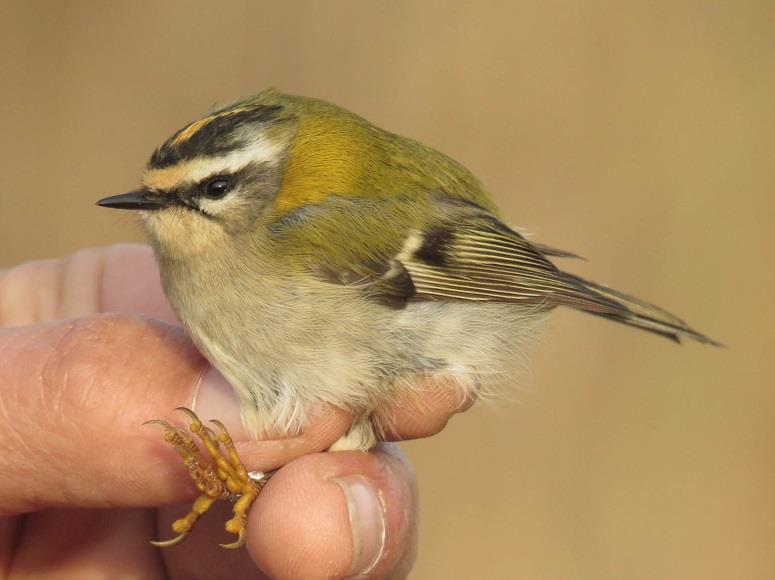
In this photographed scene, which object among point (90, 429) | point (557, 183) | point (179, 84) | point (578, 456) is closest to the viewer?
point (90, 429)

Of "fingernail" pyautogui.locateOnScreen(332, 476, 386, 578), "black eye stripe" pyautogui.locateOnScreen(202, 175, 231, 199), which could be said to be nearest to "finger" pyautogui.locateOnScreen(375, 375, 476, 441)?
"fingernail" pyautogui.locateOnScreen(332, 476, 386, 578)

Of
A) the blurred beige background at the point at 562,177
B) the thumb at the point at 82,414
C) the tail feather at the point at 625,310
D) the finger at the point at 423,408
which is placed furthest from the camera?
the blurred beige background at the point at 562,177

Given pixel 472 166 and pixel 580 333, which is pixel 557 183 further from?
pixel 580 333

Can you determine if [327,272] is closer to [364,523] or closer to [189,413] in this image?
[189,413]

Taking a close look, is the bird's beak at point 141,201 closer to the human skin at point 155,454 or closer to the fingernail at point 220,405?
the human skin at point 155,454

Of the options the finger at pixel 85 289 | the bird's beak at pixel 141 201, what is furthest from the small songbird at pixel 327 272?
the finger at pixel 85 289

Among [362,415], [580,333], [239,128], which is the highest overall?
[239,128]

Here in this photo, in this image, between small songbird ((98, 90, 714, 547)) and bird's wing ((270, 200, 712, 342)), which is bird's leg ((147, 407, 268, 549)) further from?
bird's wing ((270, 200, 712, 342))

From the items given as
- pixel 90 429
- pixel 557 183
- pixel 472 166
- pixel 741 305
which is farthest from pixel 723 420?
pixel 90 429
